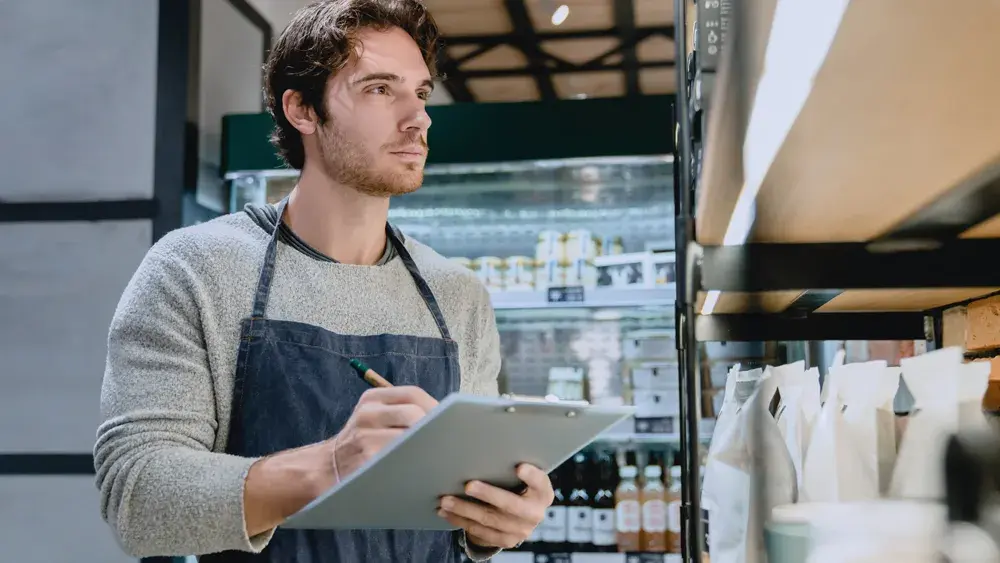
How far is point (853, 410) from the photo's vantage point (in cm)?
92

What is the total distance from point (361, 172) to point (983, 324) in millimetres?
1103

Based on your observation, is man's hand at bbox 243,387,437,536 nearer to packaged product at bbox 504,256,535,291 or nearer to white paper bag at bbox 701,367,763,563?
white paper bag at bbox 701,367,763,563

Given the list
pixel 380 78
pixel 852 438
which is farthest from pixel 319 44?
pixel 852 438

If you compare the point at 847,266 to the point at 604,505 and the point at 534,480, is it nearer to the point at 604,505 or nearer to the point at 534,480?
the point at 534,480

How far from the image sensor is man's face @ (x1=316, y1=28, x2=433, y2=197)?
1.67 m

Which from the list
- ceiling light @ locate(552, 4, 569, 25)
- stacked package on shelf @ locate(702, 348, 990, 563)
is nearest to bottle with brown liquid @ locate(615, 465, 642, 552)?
stacked package on shelf @ locate(702, 348, 990, 563)

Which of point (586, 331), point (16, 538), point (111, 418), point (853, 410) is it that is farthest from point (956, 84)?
point (16, 538)

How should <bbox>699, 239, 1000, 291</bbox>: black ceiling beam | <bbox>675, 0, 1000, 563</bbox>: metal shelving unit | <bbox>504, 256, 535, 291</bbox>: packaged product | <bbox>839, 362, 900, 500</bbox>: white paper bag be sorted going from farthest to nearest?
<bbox>504, 256, 535, 291</bbox>: packaged product → <bbox>699, 239, 1000, 291</bbox>: black ceiling beam → <bbox>839, 362, 900, 500</bbox>: white paper bag → <bbox>675, 0, 1000, 563</bbox>: metal shelving unit

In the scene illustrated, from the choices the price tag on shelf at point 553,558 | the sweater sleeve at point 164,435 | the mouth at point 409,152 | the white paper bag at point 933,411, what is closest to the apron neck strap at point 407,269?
the sweater sleeve at point 164,435

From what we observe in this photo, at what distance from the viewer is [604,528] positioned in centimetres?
318

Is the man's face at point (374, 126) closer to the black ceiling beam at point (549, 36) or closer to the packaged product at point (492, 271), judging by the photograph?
the packaged product at point (492, 271)

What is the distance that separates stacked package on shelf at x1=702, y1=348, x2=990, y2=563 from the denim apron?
0.58 meters

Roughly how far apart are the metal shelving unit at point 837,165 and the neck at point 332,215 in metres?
0.71

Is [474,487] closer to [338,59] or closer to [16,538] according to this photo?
[338,59]
